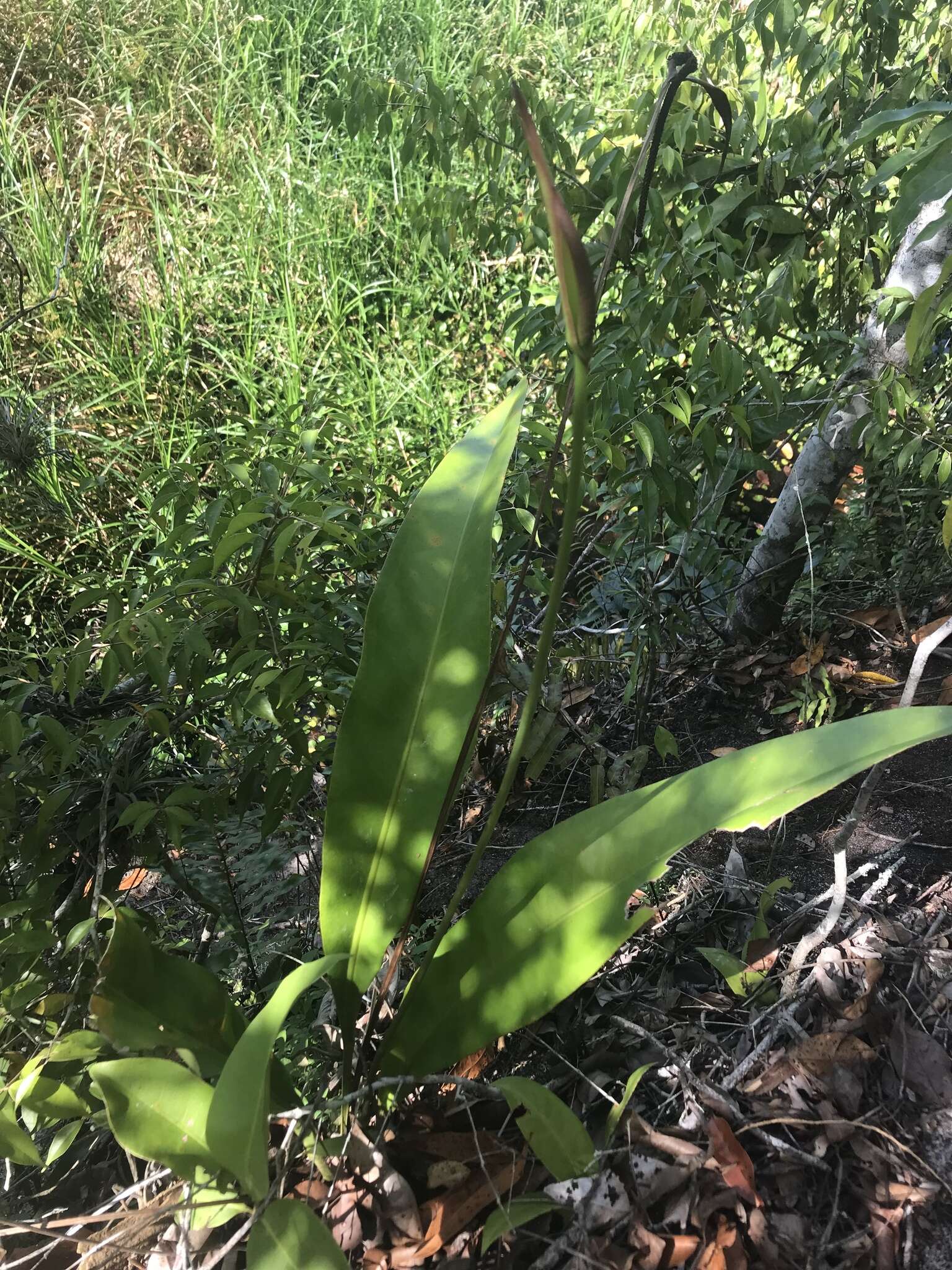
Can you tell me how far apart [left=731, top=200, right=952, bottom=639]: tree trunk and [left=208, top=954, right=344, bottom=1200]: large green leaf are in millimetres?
1130

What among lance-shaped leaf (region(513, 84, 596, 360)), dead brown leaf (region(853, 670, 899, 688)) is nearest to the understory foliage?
lance-shaped leaf (region(513, 84, 596, 360))

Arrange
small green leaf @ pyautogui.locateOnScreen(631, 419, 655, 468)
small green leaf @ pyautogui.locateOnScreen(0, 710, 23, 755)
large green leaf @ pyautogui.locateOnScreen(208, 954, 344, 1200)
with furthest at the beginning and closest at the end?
1. small green leaf @ pyautogui.locateOnScreen(631, 419, 655, 468)
2. small green leaf @ pyautogui.locateOnScreen(0, 710, 23, 755)
3. large green leaf @ pyautogui.locateOnScreen(208, 954, 344, 1200)

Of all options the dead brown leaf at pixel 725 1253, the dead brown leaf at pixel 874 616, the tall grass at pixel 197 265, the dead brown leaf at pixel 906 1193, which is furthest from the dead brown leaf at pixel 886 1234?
the tall grass at pixel 197 265

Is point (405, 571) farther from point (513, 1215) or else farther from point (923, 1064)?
point (923, 1064)

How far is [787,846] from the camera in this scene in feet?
4.05

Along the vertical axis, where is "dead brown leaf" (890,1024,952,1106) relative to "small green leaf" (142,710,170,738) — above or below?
below

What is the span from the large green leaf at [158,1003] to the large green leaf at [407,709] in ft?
0.42

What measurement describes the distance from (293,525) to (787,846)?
0.90 m

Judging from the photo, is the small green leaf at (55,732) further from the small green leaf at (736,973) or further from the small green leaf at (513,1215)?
the small green leaf at (736,973)

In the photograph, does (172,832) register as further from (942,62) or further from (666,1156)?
(942,62)

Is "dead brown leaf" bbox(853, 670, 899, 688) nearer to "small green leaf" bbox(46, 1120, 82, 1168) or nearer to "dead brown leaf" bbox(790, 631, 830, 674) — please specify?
"dead brown leaf" bbox(790, 631, 830, 674)

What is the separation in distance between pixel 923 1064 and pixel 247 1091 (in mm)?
681

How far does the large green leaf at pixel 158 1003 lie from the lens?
69 centimetres

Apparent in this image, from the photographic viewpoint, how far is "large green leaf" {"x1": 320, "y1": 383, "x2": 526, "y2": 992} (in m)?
0.79
